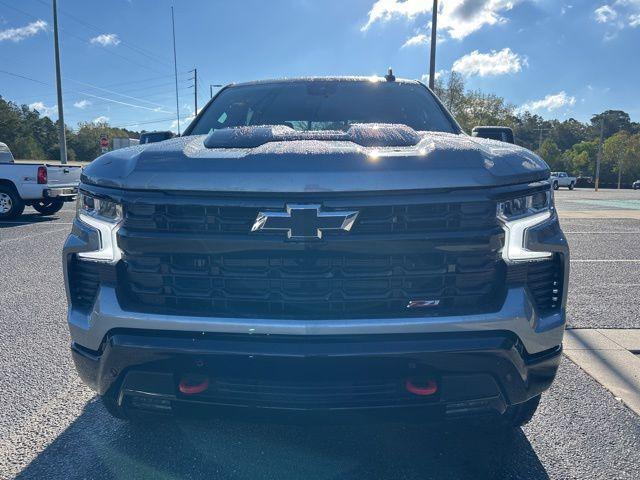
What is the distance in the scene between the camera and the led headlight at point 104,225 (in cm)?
196

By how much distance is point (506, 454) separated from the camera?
235 cm

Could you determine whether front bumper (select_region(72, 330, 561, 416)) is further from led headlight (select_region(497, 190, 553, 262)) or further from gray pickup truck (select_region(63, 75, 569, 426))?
led headlight (select_region(497, 190, 553, 262))

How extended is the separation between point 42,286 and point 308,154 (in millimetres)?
4709

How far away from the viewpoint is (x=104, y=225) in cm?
199

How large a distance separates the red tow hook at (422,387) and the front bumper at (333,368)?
0.01m

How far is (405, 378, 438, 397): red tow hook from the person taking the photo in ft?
6.03

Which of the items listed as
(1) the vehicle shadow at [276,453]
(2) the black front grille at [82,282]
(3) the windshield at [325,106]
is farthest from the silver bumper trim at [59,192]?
(2) the black front grille at [82,282]

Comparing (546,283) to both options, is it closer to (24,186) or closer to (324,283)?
(324,283)

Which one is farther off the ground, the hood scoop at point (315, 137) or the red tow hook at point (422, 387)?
the hood scoop at point (315, 137)

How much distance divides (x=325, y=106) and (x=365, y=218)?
1.83 meters

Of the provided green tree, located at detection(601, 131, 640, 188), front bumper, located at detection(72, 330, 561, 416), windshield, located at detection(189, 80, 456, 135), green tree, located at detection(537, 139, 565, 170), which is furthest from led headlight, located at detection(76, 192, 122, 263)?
green tree, located at detection(537, 139, 565, 170)

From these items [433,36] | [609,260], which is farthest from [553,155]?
[609,260]

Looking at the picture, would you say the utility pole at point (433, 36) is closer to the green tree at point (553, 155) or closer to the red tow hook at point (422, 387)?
the red tow hook at point (422, 387)

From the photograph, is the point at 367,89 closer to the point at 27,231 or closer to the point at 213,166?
the point at 213,166
